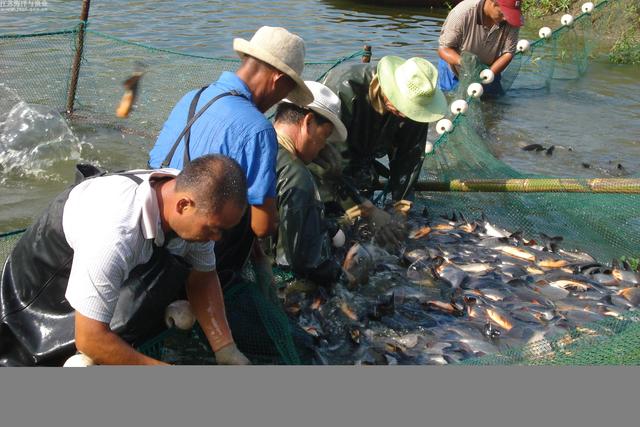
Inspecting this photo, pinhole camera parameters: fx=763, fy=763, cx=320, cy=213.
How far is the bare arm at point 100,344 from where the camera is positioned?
2.87 m

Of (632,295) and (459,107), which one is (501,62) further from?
(632,295)

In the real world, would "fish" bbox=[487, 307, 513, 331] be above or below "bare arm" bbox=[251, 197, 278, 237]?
below

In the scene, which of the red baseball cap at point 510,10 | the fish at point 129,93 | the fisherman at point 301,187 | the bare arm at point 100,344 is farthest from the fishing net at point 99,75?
the bare arm at point 100,344

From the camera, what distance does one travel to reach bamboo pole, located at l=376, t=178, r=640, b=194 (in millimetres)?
5645

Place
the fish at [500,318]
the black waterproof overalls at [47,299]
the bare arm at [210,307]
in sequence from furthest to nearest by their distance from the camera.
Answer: the fish at [500,318]
the bare arm at [210,307]
the black waterproof overalls at [47,299]

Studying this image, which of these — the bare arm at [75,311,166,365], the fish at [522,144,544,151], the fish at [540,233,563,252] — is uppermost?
Answer: the bare arm at [75,311,166,365]

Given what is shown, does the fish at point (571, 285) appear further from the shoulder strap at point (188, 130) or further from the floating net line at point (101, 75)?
the floating net line at point (101, 75)

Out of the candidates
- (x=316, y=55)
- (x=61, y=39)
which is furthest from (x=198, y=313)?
(x=316, y=55)

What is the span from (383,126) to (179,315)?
3.32m

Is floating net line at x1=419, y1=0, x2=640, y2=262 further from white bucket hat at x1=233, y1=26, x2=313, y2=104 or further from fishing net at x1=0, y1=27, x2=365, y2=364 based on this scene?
white bucket hat at x1=233, y1=26, x2=313, y2=104

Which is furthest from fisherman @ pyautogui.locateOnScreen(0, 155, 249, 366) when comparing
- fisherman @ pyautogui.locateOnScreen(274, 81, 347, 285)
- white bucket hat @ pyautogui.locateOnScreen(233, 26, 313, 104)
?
fisherman @ pyautogui.locateOnScreen(274, 81, 347, 285)

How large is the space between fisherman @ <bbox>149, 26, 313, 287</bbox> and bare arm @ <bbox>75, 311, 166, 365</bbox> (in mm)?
1098

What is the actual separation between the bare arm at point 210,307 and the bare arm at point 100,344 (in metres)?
0.63

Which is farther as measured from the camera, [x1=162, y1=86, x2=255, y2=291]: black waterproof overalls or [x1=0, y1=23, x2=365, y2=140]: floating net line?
[x1=0, y1=23, x2=365, y2=140]: floating net line
